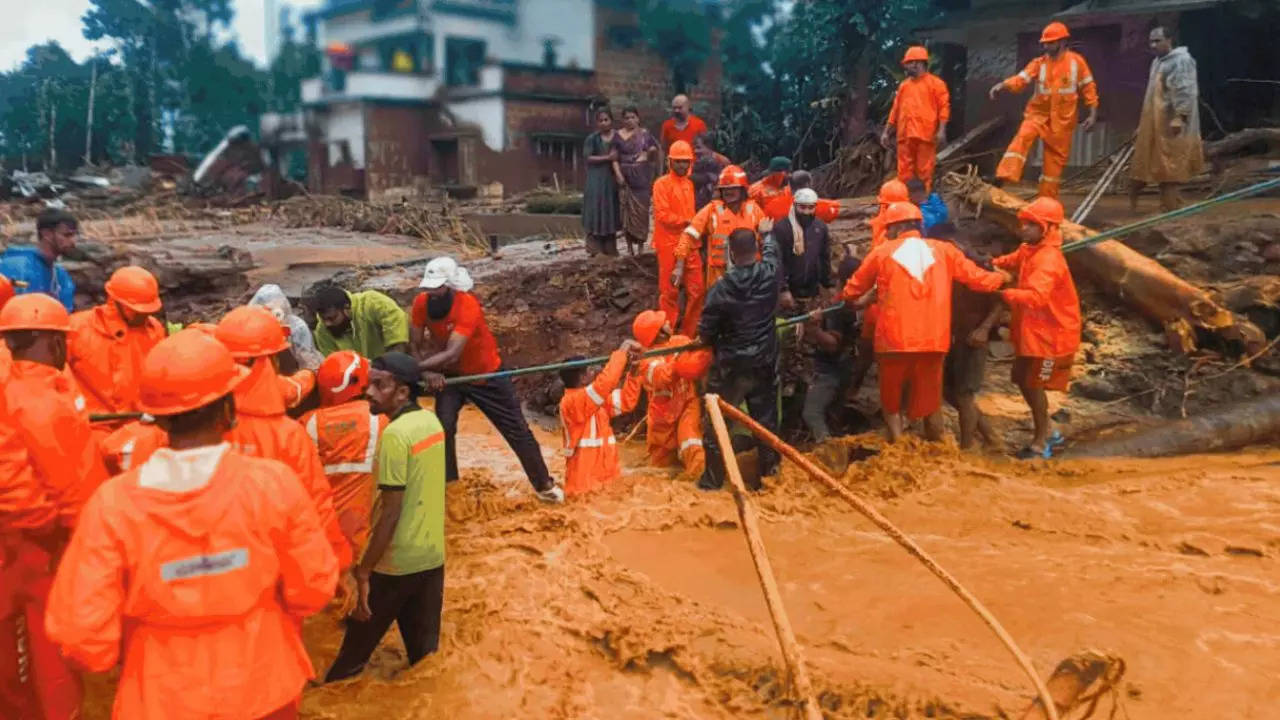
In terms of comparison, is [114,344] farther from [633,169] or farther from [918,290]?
[633,169]

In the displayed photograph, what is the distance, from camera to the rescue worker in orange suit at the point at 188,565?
233 cm

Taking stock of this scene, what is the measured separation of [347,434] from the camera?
4.10m

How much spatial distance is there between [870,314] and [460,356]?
9.63ft

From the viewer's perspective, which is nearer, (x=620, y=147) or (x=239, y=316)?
→ (x=239, y=316)

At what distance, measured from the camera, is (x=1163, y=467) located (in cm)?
645

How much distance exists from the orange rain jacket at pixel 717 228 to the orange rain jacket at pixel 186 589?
213 inches

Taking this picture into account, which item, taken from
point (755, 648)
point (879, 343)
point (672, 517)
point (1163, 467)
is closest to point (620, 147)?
point (879, 343)

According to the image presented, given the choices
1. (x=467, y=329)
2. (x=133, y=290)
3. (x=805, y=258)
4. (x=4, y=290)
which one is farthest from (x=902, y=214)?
(x=4, y=290)

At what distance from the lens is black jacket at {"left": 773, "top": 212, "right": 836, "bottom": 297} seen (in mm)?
7914

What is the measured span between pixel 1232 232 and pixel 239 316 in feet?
25.5

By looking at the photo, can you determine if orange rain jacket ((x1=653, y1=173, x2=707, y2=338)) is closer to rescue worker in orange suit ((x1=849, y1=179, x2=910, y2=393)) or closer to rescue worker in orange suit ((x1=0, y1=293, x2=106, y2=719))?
rescue worker in orange suit ((x1=849, y1=179, x2=910, y2=393))

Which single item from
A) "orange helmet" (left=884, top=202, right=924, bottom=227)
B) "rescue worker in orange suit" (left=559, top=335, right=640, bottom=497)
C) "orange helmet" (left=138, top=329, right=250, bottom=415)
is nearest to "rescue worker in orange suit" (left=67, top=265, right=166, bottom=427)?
"rescue worker in orange suit" (left=559, top=335, right=640, bottom=497)

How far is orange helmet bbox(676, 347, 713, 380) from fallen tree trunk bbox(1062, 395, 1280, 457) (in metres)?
2.88

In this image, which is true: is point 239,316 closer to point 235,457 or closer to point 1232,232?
point 235,457
